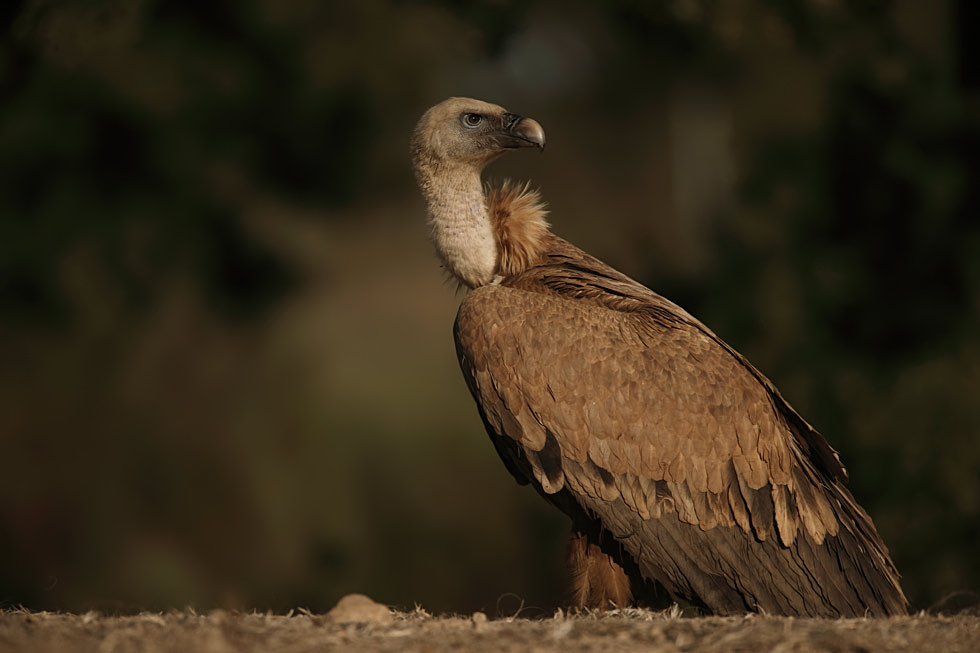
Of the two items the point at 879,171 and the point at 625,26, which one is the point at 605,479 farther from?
the point at 625,26

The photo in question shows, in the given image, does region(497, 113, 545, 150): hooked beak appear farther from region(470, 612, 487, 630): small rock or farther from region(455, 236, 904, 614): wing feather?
region(470, 612, 487, 630): small rock

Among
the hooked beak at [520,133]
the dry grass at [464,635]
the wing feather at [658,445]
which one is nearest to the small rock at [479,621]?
the dry grass at [464,635]

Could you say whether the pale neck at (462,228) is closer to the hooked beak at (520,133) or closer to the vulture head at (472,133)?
the vulture head at (472,133)

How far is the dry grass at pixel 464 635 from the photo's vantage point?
11.8 ft

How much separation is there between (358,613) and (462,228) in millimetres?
2448

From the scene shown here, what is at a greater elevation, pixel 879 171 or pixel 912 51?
pixel 912 51

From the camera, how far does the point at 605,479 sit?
16.8 ft

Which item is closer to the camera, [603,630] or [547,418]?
[603,630]

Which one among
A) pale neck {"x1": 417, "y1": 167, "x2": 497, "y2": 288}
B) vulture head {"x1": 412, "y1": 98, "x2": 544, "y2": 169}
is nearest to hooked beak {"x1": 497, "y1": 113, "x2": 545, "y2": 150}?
vulture head {"x1": 412, "y1": 98, "x2": 544, "y2": 169}

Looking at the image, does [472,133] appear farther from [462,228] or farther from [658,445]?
[658,445]

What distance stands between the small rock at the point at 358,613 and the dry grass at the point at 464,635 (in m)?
0.04

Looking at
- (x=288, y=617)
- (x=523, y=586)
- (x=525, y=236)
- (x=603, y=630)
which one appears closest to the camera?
(x=603, y=630)

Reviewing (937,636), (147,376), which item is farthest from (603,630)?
(147,376)

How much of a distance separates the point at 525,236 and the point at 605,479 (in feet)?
4.92
